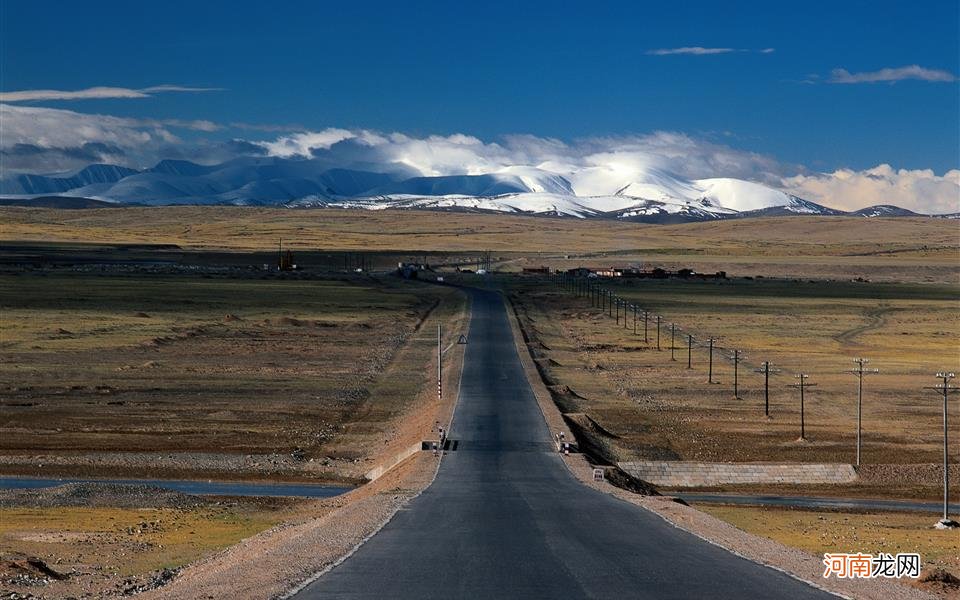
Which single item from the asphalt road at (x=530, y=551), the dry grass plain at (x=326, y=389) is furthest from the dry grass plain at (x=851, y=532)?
the asphalt road at (x=530, y=551)

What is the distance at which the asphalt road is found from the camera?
24.3m

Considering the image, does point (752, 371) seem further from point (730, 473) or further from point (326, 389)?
point (730, 473)

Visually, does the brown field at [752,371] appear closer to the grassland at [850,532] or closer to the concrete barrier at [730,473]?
the concrete barrier at [730,473]

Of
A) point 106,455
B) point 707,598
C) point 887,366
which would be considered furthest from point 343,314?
point 707,598

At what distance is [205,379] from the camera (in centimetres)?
7850

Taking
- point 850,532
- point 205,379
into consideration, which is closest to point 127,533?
point 850,532

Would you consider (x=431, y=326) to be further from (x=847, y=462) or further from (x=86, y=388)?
(x=847, y=462)

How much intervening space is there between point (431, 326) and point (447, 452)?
227ft

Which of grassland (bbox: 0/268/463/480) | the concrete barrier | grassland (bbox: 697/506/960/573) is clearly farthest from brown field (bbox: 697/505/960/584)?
grassland (bbox: 0/268/463/480)

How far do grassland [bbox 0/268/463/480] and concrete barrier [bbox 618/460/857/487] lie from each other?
1217 cm

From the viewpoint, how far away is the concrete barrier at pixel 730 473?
5459 cm

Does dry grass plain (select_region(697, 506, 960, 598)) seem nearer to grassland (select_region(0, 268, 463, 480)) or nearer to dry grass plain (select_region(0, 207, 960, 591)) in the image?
dry grass plain (select_region(0, 207, 960, 591))

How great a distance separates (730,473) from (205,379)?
35.0 meters

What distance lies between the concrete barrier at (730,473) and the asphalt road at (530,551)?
266 inches
